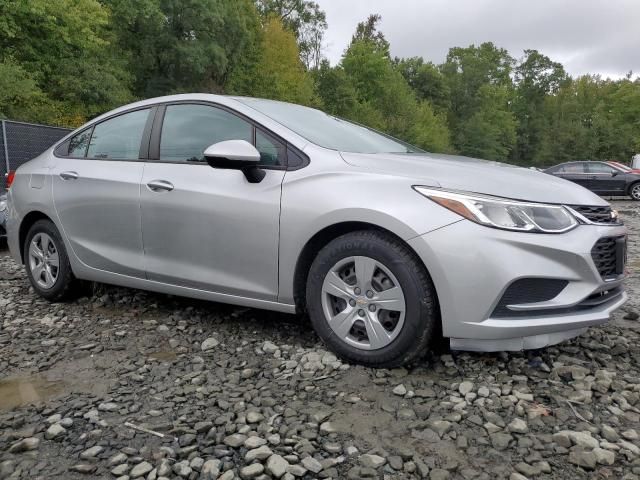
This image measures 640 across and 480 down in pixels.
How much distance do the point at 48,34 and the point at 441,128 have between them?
122ft

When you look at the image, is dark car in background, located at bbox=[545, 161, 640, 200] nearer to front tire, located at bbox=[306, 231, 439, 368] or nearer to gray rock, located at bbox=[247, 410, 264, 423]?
front tire, located at bbox=[306, 231, 439, 368]

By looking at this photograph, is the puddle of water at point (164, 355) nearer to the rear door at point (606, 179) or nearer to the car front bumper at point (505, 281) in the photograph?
the car front bumper at point (505, 281)

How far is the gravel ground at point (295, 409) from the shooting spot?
1.97 metres

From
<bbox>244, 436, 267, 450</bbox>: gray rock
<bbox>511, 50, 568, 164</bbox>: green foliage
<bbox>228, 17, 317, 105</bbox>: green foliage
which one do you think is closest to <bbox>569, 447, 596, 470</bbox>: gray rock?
<bbox>244, 436, 267, 450</bbox>: gray rock

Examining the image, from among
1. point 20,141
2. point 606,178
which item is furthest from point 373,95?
point 20,141

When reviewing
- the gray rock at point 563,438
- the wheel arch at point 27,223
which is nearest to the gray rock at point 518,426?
the gray rock at point 563,438

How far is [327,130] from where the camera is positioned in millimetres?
3453

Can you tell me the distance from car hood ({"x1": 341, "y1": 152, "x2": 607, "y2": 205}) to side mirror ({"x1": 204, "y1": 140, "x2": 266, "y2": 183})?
492mm

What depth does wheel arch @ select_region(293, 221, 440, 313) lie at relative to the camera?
9.05 ft

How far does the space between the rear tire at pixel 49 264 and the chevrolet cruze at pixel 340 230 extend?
0.67ft

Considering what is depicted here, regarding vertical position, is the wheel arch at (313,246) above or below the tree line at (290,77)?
below

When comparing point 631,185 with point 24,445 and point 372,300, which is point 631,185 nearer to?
point 372,300

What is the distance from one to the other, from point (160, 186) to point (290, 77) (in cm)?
3238

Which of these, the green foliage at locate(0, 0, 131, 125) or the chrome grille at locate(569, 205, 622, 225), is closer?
the chrome grille at locate(569, 205, 622, 225)
